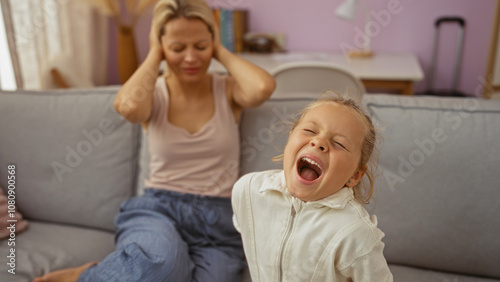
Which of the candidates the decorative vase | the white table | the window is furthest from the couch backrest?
the window

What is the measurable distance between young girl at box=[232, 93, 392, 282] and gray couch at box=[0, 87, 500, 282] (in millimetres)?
377

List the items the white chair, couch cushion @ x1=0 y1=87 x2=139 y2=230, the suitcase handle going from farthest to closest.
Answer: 1. the suitcase handle
2. the white chair
3. couch cushion @ x1=0 y1=87 x2=139 y2=230

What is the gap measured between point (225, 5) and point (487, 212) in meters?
2.48

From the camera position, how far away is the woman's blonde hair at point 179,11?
53.9 inches

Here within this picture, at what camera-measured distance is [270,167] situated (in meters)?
1.47

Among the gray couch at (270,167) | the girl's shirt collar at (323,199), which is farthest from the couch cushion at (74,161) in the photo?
the girl's shirt collar at (323,199)

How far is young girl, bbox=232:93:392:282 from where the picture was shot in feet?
2.84

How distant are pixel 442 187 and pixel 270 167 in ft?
1.77

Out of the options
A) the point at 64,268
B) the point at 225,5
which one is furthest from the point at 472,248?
the point at 225,5

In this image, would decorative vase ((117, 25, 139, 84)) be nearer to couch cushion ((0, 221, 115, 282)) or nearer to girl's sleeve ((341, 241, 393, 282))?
couch cushion ((0, 221, 115, 282))

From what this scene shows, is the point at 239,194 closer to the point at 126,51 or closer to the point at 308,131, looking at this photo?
the point at 308,131

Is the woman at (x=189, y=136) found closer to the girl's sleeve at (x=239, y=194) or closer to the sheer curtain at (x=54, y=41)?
the girl's sleeve at (x=239, y=194)

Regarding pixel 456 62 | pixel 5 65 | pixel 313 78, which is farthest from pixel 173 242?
pixel 456 62

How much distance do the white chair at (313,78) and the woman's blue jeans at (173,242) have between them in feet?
2.54
